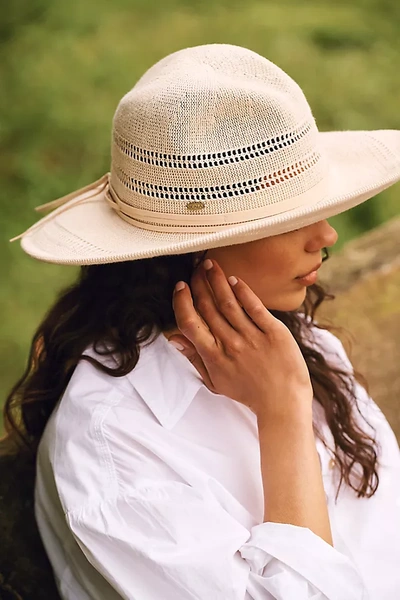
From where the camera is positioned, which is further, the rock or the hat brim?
the rock

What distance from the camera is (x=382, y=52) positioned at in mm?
5512

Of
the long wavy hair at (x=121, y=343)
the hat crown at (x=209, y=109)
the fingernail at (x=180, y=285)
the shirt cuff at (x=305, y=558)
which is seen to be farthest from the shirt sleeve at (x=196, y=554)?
the hat crown at (x=209, y=109)

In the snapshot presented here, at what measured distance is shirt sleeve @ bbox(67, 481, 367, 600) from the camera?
3.70 ft

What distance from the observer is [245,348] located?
1.34 m

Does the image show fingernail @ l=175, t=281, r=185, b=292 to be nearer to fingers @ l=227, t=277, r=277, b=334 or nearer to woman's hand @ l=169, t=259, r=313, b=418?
woman's hand @ l=169, t=259, r=313, b=418

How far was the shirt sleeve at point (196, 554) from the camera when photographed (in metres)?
1.13

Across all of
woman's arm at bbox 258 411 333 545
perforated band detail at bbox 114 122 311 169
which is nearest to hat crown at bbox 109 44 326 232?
perforated band detail at bbox 114 122 311 169

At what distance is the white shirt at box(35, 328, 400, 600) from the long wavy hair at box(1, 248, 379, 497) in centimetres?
4

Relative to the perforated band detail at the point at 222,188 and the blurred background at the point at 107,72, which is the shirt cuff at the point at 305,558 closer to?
the perforated band detail at the point at 222,188

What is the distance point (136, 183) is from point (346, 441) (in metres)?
0.83

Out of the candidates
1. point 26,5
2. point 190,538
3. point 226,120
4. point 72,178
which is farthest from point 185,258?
point 26,5

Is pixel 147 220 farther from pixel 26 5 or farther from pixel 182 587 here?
pixel 26 5

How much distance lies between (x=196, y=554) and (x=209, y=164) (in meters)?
0.70

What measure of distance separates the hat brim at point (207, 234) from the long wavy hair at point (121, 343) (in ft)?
0.38
